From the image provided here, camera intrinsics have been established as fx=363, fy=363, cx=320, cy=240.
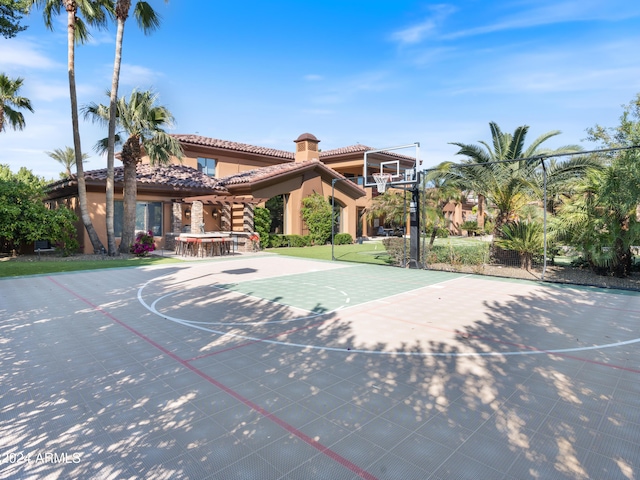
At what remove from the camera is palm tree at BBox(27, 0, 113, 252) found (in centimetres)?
1720

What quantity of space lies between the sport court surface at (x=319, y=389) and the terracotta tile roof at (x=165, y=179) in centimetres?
1269

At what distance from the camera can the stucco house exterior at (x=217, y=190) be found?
20.9 meters

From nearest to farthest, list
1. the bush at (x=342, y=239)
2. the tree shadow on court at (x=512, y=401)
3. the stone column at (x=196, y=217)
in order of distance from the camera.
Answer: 1. the tree shadow on court at (x=512, y=401)
2. the stone column at (x=196, y=217)
3. the bush at (x=342, y=239)

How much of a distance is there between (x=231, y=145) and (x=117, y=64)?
13322 mm

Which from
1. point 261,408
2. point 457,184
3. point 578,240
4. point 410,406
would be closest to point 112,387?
point 261,408

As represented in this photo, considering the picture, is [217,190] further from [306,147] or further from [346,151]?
[346,151]

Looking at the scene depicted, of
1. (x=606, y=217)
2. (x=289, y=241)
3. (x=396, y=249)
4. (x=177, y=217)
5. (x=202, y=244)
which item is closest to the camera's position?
(x=606, y=217)

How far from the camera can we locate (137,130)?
18156 mm

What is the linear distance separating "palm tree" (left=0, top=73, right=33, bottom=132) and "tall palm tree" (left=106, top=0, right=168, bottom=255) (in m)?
7.85

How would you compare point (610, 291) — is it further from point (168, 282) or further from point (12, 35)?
point (12, 35)

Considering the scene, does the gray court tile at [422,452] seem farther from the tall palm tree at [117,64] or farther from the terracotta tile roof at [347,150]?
the terracotta tile roof at [347,150]

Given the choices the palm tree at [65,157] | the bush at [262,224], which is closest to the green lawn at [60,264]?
the bush at [262,224]

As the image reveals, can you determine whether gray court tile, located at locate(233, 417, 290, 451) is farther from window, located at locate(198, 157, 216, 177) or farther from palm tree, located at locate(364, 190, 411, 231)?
window, located at locate(198, 157, 216, 177)

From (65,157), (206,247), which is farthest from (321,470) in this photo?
(65,157)
